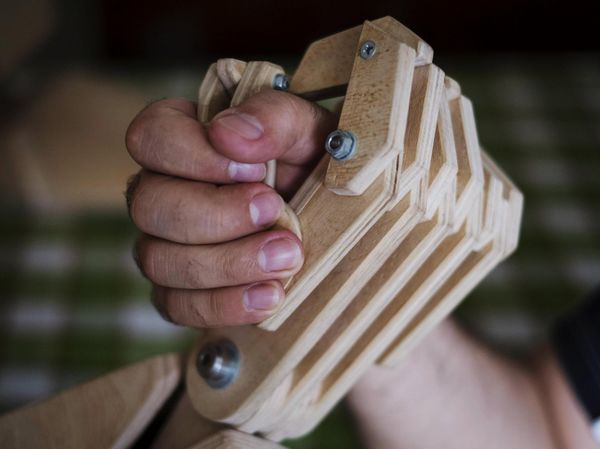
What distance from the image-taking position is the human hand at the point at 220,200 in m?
0.33

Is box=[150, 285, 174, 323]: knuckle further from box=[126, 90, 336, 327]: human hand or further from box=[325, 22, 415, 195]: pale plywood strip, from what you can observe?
box=[325, 22, 415, 195]: pale plywood strip

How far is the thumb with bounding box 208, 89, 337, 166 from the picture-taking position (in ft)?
1.06

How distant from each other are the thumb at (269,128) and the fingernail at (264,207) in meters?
0.02

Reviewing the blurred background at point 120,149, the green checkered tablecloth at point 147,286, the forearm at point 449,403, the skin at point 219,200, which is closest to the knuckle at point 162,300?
the skin at point 219,200

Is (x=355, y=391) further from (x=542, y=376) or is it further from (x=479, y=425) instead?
(x=542, y=376)

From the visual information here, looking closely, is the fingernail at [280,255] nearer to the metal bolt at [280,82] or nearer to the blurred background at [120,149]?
the metal bolt at [280,82]

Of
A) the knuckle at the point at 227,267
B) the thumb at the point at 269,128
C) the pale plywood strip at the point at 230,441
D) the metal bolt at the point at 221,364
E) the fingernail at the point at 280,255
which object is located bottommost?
the pale plywood strip at the point at 230,441

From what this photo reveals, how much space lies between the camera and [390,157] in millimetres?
308

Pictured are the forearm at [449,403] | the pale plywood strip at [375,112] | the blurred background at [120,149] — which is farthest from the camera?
the blurred background at [120,149]

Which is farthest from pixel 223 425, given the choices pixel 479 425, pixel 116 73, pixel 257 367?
pixel 116 73

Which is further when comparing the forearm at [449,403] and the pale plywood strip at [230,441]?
the forearm at [449,403]

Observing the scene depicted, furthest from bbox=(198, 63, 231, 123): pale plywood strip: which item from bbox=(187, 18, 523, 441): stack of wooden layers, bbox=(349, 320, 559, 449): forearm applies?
bbox=(349, 320, 559, 449): forearm

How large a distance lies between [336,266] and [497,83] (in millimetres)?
1048

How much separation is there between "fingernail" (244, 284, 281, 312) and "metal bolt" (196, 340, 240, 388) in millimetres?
61
